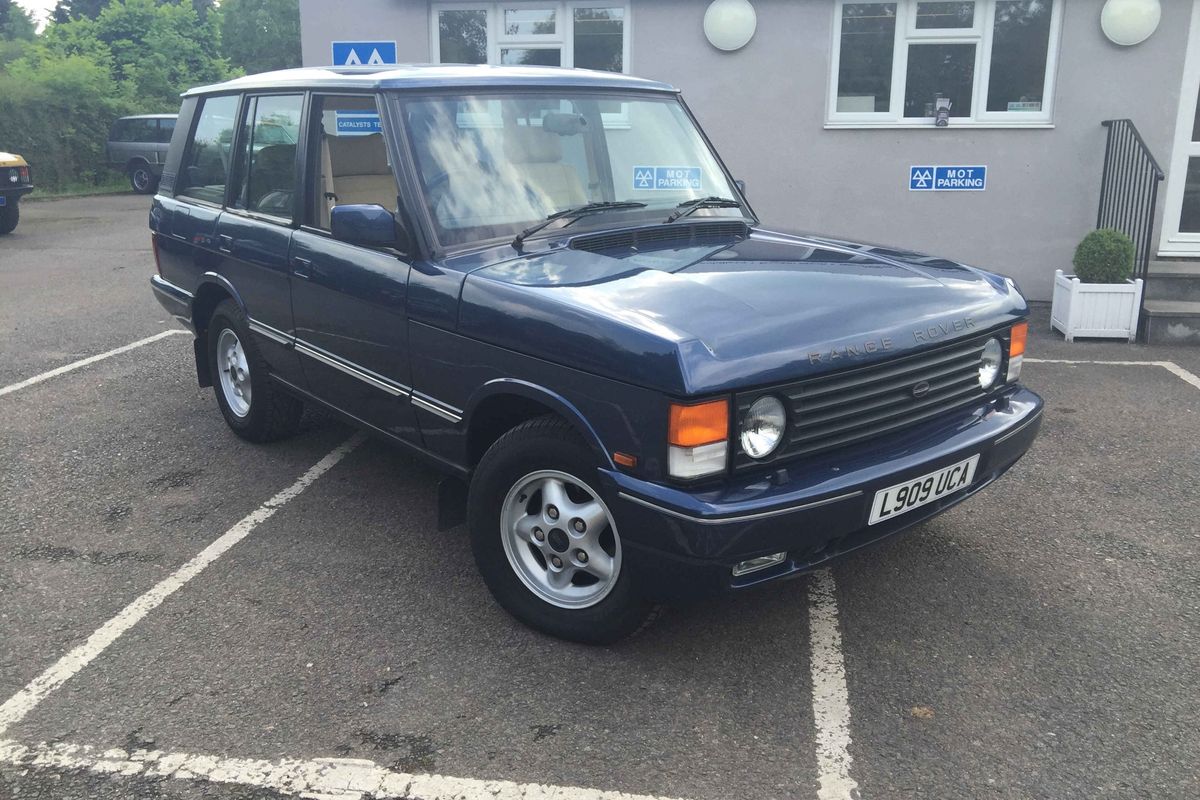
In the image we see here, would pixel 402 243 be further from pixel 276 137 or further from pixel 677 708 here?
pixel 677 708

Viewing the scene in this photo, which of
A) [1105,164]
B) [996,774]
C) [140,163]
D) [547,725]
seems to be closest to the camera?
[996,774]

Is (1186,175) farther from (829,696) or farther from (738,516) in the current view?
(738,516)

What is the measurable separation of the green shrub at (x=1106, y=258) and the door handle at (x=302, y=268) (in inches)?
260

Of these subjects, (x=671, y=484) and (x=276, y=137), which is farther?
(x=276, y=137)

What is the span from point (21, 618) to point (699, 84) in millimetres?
7982

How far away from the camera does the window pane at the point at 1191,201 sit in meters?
9.55

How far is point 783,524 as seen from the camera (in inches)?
114

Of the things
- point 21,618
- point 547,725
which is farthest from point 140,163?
point 547,725

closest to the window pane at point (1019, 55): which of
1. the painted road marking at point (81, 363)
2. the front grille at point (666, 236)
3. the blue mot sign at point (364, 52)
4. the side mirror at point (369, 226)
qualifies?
the blue mot sign at point (364, 52)

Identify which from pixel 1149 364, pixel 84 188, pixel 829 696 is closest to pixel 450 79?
pixel 829 696

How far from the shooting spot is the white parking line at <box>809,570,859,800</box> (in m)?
2.78

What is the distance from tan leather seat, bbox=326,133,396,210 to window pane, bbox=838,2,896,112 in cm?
667

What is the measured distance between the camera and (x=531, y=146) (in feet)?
13.2

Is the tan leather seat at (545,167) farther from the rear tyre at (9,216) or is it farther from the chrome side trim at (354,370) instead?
the rear tyre at (9,216)
